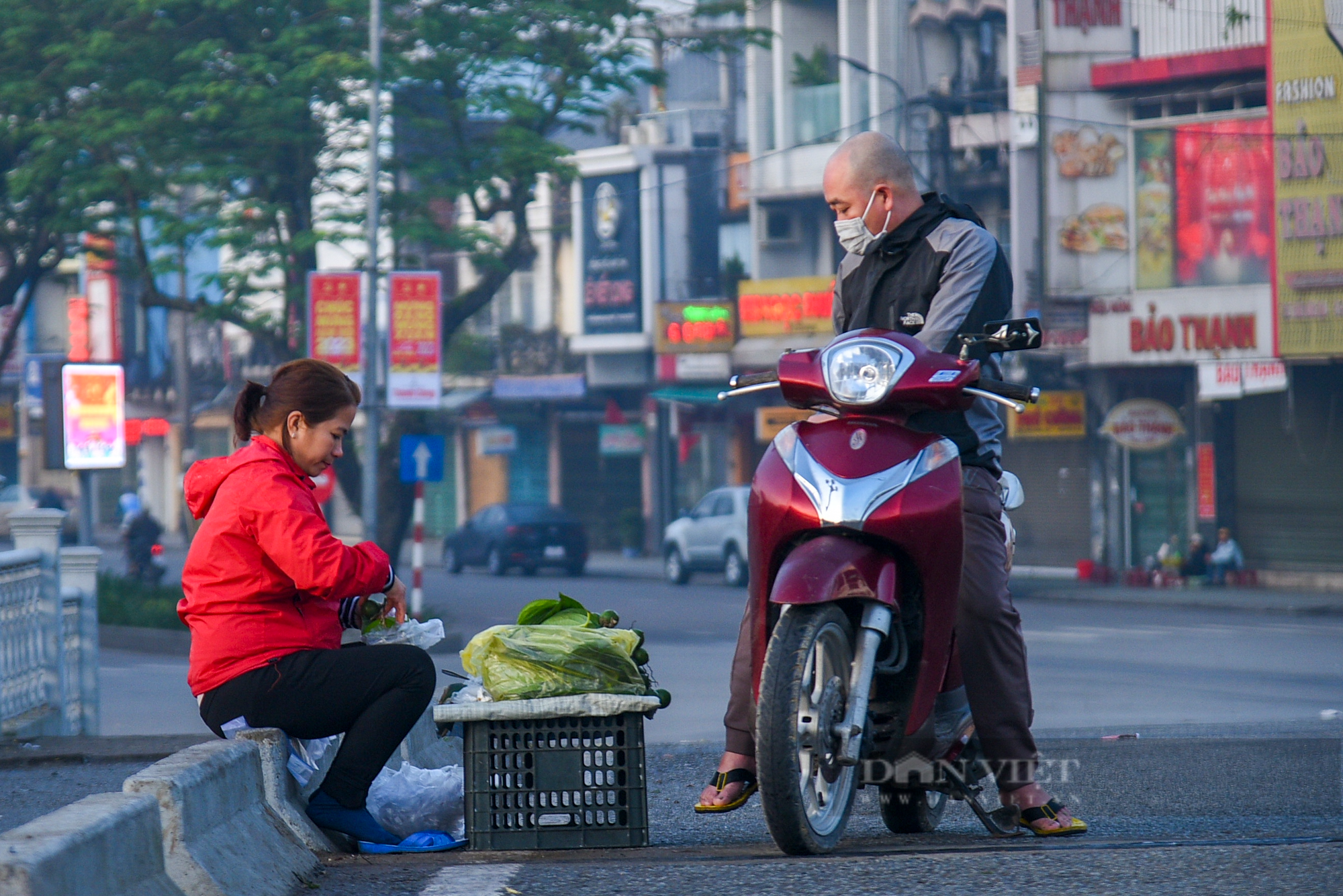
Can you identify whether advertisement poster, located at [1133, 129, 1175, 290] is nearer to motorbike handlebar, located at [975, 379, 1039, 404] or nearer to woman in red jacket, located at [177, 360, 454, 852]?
motorbike handlebar, located at [975, 379, 1039, 404]

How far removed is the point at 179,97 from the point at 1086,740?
49.3ft

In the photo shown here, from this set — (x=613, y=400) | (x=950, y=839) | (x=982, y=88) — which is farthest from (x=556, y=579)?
(x=950, y=839)

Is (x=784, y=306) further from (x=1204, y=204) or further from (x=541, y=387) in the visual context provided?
(x=1204, y=204)

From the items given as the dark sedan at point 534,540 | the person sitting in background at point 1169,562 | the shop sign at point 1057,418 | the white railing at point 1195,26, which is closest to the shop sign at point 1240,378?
the person sitting in background at point 1169,562

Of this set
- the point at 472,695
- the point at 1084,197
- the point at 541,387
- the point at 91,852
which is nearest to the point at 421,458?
the point at 1084,197

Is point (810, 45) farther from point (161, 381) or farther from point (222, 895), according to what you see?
point (222, 895)

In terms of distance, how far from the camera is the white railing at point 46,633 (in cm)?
841

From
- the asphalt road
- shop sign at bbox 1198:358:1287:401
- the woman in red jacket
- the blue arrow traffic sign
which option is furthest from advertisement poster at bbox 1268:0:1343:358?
the woman in red jacket

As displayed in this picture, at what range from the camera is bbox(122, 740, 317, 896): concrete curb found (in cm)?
329

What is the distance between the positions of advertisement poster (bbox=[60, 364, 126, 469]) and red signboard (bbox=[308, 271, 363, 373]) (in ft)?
11.7

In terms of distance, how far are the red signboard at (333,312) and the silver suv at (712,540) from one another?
31.2 ft

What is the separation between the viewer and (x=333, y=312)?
63.6 ft

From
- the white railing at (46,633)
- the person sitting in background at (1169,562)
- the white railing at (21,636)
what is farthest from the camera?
the person sitting in background at (1169,562)

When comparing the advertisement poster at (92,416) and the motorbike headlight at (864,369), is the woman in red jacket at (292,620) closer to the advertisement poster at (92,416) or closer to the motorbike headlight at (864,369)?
the motorbike headlight at (864,369)
